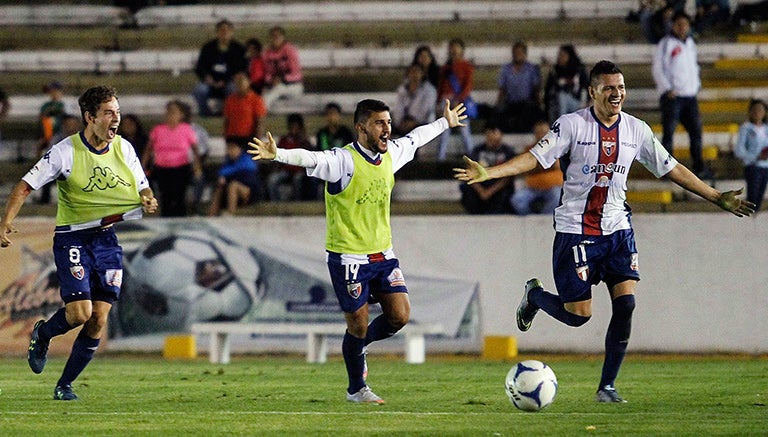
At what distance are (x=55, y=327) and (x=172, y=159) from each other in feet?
33.0

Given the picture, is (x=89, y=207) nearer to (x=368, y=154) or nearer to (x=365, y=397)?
(x=368, y=154)

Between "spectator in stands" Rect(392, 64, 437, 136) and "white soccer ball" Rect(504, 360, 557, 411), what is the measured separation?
12442 millimetres

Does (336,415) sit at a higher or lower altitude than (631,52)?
lower

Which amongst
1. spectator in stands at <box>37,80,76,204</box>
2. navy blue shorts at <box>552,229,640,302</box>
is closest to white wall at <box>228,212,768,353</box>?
spectator in stands at <box>37,80,76,204</box>

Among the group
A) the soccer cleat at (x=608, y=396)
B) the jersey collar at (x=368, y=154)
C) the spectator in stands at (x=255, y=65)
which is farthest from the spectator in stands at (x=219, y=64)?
the soccer cleat at (x=608, y=396)

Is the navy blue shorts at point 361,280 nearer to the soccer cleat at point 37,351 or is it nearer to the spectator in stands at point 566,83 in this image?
the soccer cleat at point 37,351

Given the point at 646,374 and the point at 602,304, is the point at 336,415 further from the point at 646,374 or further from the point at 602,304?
the point at 602,304

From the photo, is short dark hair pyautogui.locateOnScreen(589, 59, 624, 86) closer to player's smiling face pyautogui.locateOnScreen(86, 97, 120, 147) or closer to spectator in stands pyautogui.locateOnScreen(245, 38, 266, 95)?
player's smiling face pyautogui.locateOnScreen(86, 97, 120, 147)

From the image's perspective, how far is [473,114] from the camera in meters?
23.3

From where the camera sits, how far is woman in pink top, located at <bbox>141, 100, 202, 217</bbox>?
2155cm

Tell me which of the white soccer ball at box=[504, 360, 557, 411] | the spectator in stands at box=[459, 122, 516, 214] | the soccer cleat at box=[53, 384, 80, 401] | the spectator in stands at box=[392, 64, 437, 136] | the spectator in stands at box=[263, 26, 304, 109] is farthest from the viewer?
the spectator in stands at box=[263, 26, 304, 109]

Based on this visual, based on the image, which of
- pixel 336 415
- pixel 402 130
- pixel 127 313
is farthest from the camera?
pixel 402 130

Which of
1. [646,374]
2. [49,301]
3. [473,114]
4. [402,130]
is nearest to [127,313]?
[49,301]

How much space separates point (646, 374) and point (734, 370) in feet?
3.52
